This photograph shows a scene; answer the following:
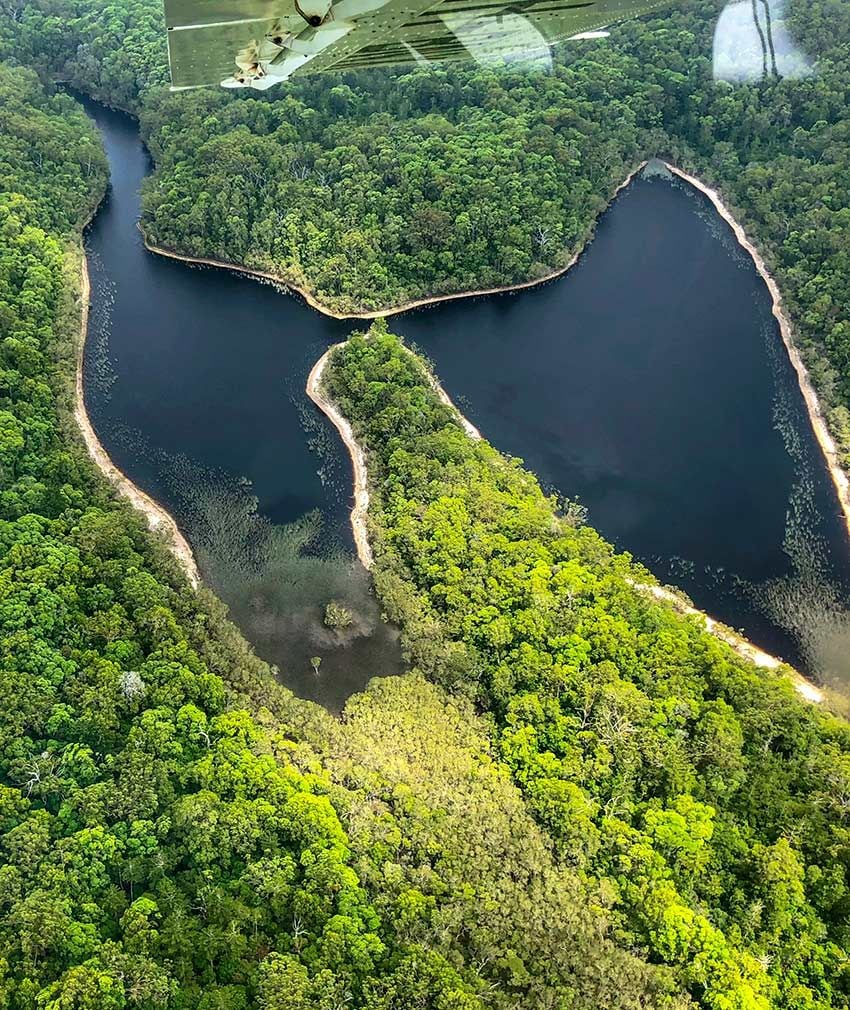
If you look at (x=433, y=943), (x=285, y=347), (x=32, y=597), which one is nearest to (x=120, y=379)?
(x=285, y=347)

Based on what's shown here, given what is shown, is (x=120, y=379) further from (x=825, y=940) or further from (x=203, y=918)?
(x=825, y=940)

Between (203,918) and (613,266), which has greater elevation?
(613,266)

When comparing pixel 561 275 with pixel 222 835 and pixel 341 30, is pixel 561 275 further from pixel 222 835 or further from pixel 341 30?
pixel 341 30

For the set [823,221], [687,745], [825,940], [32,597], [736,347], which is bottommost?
[825,940]

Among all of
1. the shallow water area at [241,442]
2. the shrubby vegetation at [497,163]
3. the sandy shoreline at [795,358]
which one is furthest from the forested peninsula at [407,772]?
the shrubby vegetation at [497,163]

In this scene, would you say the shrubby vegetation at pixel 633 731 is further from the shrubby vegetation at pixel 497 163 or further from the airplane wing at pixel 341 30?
the airplane wing at pixel 341 30

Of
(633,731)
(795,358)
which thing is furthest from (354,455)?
(795,358)

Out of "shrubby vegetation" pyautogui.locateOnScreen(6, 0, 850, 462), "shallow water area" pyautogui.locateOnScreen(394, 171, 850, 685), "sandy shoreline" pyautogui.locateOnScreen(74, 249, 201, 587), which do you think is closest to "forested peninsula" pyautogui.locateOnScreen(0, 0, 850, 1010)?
"sandy shoreline" pyautogui.locateOnScreen(74, 249, 201, 587)
